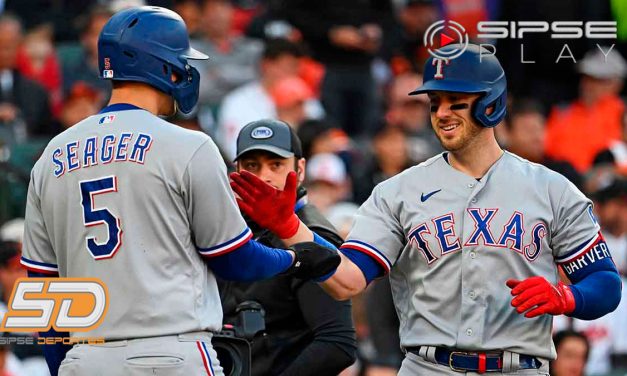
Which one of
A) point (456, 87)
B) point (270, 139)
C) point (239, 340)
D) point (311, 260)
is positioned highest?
point (456, 87)

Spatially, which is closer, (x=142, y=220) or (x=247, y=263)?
(x=142, y=220)

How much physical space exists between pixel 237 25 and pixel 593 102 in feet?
13.4

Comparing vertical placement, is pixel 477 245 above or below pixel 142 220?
below

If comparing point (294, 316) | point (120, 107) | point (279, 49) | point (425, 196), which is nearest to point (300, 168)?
point (294, 316)

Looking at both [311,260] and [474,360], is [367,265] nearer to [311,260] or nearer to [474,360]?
[311,260]

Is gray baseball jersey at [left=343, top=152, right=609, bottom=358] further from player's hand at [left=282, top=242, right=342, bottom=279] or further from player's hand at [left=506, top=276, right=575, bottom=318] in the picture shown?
player's hand at [left=282, top=242, right=342, bottom=279]

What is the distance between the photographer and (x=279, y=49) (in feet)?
36.8

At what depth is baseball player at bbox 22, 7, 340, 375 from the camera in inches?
177

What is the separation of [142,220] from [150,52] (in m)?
0.64

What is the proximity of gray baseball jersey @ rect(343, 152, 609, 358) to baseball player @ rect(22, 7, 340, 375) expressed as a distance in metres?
0.83

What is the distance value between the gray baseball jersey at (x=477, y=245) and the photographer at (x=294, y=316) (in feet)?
1.15

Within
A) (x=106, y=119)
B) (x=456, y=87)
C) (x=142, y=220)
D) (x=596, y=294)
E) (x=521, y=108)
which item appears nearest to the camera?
(x=142, y=220)

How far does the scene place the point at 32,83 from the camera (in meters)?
11.6

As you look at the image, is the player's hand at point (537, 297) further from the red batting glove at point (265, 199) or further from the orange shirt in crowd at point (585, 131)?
the orange shirt in crowd at point (585, 131)
